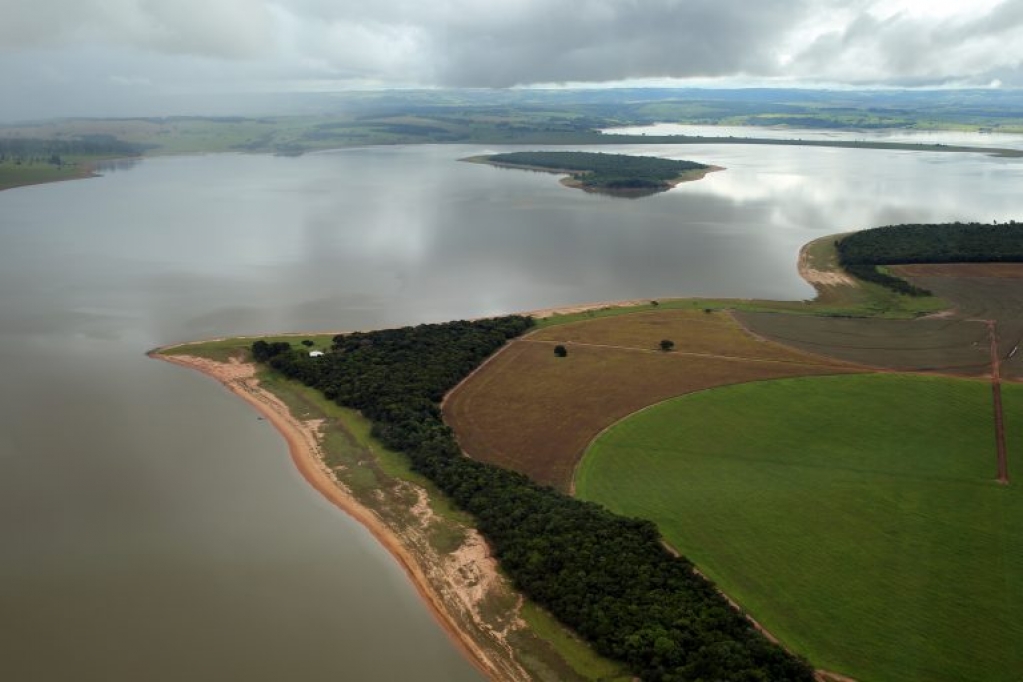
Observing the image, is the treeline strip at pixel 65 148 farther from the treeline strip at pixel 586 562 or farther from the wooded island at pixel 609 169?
the treeline strip at pixel 586 562

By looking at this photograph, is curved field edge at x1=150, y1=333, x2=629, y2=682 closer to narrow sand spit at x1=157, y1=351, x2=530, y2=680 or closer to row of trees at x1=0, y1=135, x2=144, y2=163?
narrow sand spit at x1=157, y1=351, x2=530, y2=680

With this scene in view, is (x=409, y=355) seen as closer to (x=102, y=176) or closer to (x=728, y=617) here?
(x=728, y=617)

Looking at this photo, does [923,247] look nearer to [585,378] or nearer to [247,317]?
[585,378]

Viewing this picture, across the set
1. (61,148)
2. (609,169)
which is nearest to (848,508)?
(609,169)

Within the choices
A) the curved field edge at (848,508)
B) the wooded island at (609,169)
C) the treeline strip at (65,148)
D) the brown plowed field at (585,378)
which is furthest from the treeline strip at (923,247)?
the treeline strip at (65,148)

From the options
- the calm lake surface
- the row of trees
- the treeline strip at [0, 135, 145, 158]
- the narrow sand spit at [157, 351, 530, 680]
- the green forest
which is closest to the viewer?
the narrow sand spit at [157, 351, 530, 680]

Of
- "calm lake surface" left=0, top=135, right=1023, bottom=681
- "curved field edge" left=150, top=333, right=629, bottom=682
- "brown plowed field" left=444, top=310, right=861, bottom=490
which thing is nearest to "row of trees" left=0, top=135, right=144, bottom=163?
"calm lake surface" left=0, top=135, right=1023, bottom=681

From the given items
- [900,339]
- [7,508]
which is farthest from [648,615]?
[900,339]
